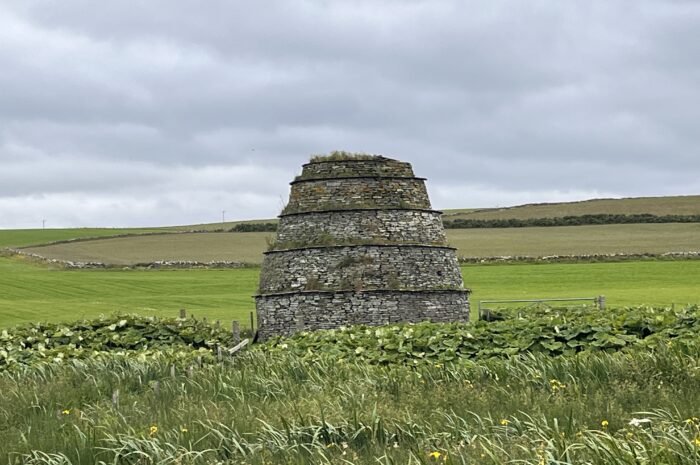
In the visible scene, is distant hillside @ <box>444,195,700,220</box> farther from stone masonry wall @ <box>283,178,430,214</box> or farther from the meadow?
the meadow

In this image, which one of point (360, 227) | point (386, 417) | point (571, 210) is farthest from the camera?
point (571, 210)

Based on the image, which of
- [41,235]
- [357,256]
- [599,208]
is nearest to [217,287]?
[357,256]

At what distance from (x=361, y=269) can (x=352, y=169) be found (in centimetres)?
311

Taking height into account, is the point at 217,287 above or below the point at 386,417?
below

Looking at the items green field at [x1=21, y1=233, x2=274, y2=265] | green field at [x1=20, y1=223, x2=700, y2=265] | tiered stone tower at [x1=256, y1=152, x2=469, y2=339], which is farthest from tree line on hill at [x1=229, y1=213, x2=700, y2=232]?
tiered stone tower at [x1=256, y1=152, x2=469, y2=339]

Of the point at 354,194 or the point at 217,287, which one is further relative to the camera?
the point at 217,287

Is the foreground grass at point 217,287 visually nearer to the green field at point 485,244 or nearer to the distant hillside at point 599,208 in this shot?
the green field at point 485,244

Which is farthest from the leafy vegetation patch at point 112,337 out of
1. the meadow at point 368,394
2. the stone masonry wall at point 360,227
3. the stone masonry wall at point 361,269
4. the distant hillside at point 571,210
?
the distant hillside at point 571,210

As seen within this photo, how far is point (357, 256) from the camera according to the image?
29047mm

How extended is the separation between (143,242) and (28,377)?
79.8 metres

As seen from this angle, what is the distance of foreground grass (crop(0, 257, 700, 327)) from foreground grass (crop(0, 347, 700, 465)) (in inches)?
1154

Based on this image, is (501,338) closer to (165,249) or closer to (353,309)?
(353,309)

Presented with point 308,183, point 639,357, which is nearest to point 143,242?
point 308,183

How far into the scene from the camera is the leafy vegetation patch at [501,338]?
20062 mm
